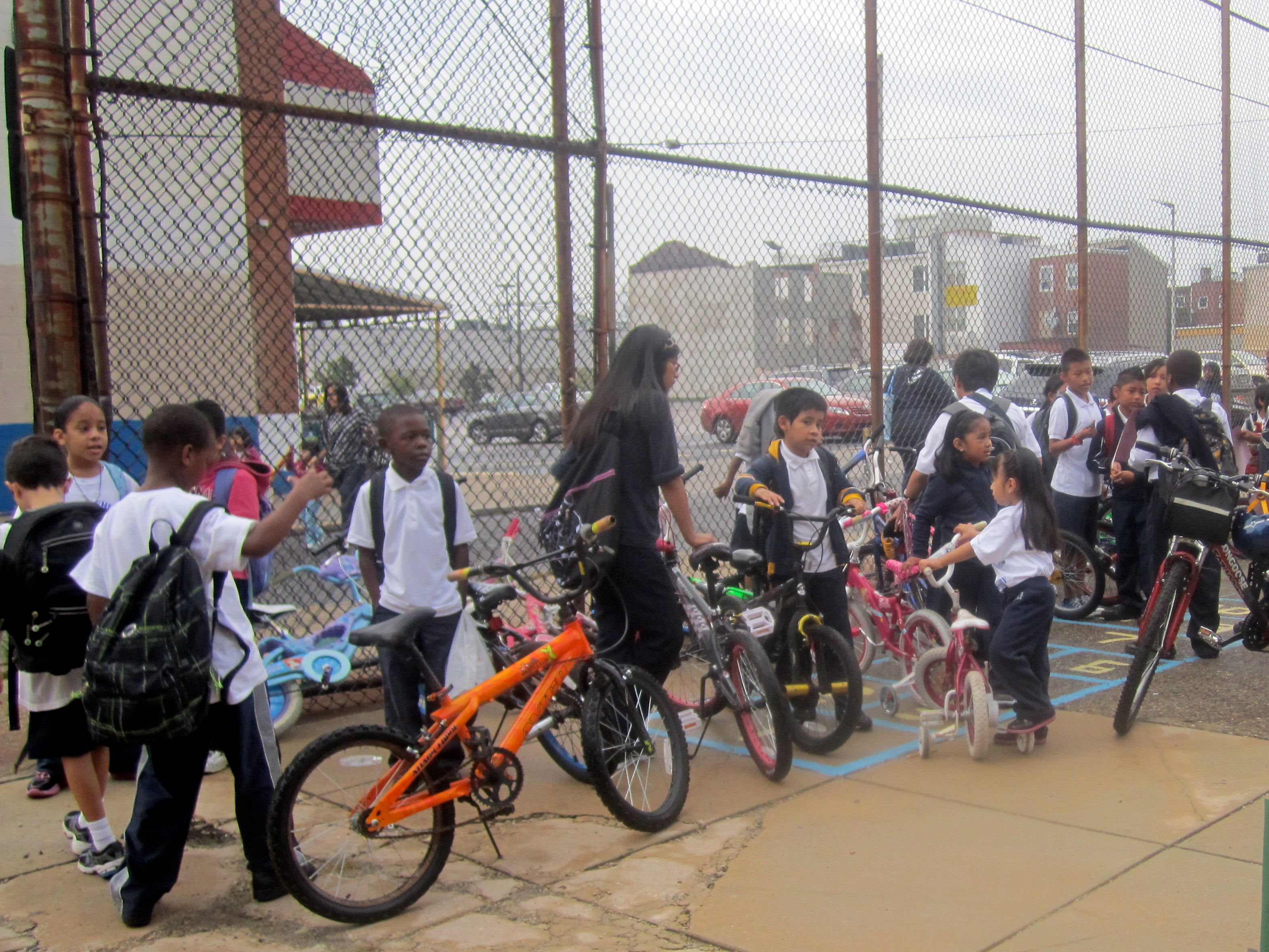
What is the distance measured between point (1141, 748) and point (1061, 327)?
17.2 feet

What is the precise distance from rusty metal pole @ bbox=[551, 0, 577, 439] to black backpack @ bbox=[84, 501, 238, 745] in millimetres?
2664

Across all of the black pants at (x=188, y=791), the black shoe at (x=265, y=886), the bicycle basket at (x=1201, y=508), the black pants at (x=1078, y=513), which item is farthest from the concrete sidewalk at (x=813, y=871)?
the black pants at (x=1078, y=513)

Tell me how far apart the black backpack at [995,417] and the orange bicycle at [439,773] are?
2617 millimetres

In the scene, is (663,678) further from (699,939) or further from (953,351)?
(953,351)

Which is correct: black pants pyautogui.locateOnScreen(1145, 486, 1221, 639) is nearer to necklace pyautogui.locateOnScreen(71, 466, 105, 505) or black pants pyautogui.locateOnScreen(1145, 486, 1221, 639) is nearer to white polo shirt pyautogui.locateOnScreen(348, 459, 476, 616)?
white polo shirt pyautogui.locateOnScreen(348, 459, 476, 616)

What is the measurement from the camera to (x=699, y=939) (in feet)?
10.8

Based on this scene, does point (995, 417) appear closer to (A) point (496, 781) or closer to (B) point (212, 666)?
(A) point (496, 781)

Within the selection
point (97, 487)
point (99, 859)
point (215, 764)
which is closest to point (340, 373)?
point (97, 487)

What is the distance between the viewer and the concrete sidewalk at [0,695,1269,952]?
3.35m

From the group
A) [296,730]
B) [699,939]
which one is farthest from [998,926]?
[296,730]

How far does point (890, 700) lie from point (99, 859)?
3.52m

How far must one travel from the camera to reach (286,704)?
5.42 meters

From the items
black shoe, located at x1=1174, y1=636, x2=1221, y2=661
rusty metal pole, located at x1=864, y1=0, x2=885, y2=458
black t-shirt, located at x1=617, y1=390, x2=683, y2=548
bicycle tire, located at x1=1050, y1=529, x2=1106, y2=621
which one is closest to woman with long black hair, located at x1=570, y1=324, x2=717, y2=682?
black t-shirt, located at x1=617, y1=390, x2=683, y2=548

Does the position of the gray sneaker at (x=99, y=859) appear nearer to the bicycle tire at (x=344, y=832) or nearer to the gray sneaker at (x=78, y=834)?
the gray sneaker at (x=78, y=834)
